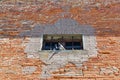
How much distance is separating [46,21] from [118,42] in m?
2.30

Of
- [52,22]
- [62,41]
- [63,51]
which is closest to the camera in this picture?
[63,51]

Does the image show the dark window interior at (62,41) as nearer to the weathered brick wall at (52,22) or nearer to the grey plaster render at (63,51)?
the grey plaster render at (63,51)

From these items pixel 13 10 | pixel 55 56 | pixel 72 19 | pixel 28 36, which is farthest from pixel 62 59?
pixel 13 10

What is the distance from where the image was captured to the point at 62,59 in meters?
7.19

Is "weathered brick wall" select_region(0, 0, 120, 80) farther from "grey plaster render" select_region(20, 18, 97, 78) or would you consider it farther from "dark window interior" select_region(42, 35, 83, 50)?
"dark window interior" select_region(42, 35, 83, 50)

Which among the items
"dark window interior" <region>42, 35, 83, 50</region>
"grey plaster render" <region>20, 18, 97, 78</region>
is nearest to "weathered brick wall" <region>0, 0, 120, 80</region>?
"grey plaster render" <region>20, 18, 97, 78</region>

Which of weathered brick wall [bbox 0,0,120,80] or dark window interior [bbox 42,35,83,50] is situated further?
dark window interior [bbox 42,35,83,50]

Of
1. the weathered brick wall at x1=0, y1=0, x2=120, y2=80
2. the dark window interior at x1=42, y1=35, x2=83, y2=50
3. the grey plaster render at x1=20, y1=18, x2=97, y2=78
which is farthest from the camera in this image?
the dark window interior at x1=42, y1=35, x2=83, y2=50

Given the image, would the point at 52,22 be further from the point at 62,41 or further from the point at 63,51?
the point at 63,51

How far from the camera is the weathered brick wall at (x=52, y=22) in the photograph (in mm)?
6770

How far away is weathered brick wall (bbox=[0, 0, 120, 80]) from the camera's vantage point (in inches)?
267

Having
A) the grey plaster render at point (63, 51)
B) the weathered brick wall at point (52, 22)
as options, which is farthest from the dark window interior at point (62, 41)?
the weathered brick wall at point (52, 22)

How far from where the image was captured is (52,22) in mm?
8680

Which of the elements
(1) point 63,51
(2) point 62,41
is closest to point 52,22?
(2) point 62,41
